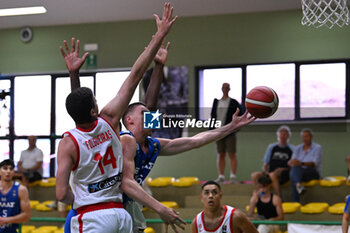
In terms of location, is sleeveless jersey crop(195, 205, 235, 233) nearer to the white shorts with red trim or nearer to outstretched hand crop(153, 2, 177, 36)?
the white shorts with red trim

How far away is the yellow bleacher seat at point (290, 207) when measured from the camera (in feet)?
29.6

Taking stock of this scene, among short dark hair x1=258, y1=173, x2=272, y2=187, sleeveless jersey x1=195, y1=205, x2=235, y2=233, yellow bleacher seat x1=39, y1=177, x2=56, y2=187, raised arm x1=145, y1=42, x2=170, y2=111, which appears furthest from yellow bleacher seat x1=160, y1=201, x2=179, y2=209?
raised arm x1=145, y1=42, x2=170, y2=111

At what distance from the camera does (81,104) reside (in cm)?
353

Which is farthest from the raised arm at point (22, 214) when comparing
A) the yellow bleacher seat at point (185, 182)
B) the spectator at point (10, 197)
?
the yellow bleacher seat at point (185, 182)

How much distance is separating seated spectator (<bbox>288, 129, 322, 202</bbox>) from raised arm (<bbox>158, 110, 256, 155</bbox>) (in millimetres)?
5057

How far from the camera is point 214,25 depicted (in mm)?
12797

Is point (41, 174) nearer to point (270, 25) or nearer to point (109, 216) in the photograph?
point (270, 25)

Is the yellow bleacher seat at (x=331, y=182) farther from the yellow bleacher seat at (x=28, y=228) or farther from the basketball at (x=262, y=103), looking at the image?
the basketball at (x=262, y=103)

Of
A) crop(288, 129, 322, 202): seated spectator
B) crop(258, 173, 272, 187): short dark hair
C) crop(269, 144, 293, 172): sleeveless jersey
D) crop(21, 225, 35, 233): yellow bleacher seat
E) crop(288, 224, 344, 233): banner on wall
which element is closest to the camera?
crop(288, 224, 344, 233): banner on wall

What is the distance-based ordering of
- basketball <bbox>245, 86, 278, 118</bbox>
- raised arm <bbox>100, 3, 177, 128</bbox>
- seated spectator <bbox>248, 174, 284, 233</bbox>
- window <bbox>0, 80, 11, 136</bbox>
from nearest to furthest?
raised arm <bbox>100, 3, 177, 128</bbox>, basketball <bbox>245, 86, 278, 118</bbox>, seated spectator <bbox>248, 174, 284, 233</bbox>, window <bbox>0, 80, 11, 136</bbox>

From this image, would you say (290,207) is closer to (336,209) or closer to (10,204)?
(336,209)

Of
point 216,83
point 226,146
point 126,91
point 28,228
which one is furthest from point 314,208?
point 126,91

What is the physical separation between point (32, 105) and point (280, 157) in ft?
19.3

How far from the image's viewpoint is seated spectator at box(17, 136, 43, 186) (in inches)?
452
